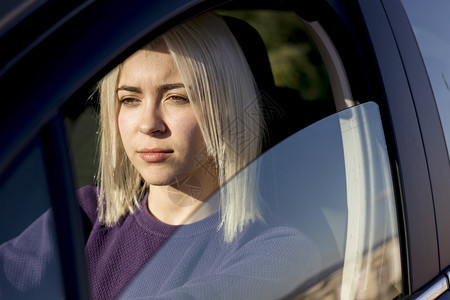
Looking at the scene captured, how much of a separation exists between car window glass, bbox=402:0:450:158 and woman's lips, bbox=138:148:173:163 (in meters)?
0.73

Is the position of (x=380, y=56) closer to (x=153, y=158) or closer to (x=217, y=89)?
(x=217, y=89)

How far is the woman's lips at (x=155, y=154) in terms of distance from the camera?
1.42 metres

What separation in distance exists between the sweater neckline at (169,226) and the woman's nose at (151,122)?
9.4 inches

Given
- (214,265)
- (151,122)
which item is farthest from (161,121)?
(214,265)

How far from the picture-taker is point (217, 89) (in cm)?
148

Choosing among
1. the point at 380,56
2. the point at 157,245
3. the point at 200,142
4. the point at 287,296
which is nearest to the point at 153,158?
the point at 200,142

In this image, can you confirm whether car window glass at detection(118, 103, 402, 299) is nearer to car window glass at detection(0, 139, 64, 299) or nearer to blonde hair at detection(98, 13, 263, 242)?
blonde hair at detection(98, 13, 263, 242)

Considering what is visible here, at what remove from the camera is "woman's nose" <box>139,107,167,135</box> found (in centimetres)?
141

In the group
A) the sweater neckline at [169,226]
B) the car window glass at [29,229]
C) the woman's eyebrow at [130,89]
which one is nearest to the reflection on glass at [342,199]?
the sweater neckline at [169,226]

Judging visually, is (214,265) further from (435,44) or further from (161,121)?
(435,44)

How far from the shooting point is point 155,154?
1431mm

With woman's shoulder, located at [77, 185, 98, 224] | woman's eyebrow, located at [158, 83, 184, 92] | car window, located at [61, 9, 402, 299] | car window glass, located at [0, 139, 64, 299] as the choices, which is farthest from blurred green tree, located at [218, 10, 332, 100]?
car window glass, located at [0, 139, 64, 299]

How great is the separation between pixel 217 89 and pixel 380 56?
41 centimetres

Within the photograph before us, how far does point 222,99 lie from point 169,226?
349 millimetres
